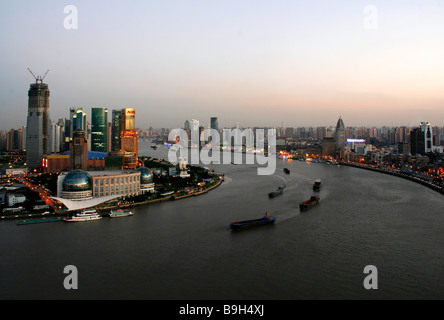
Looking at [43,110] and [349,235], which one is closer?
[349,235]

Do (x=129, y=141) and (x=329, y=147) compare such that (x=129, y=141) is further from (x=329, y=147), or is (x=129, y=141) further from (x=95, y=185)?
(x=329, y=147)

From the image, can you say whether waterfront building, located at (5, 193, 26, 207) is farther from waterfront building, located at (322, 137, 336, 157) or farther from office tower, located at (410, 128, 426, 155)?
office tower, located at (410, 128, 426, 155)

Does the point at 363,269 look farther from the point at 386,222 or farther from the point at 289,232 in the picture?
the point at 386,222

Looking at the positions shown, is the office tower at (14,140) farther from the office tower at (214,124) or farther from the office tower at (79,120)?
the office tower at (214,124)

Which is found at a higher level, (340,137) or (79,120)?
(79,120)

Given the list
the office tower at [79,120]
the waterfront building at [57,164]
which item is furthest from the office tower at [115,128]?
the waterfront building at [57,164]

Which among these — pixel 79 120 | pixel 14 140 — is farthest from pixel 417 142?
pixel 14 140
